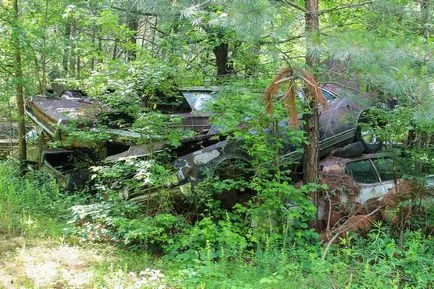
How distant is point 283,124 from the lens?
5926 mm

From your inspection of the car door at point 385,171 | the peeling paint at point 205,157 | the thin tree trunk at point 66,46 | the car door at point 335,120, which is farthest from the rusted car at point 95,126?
the car door at point 385,171

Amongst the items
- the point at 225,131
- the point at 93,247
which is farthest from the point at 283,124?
the point at 93,247

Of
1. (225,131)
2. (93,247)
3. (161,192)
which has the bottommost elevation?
(93,247)

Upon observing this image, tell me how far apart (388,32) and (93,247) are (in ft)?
15.5

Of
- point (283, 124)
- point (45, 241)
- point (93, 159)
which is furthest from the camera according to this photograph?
point (93, 159)

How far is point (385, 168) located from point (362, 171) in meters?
0.43

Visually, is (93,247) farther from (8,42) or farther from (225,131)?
(8,42)

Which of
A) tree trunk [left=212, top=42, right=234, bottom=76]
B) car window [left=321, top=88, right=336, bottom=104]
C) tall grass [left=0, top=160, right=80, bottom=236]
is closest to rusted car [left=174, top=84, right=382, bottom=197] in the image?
car window [left=321, top=88, right=336, bottom=104]

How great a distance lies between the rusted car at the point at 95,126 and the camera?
6.12 metres

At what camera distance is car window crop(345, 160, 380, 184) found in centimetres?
671

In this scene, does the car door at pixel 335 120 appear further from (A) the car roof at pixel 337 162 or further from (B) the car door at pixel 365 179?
(B) the car door at pixel 365 179

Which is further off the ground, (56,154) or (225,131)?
(225,131)

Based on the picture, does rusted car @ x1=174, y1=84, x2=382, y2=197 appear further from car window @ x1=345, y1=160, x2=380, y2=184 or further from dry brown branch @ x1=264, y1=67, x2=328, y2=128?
dry brown branch @ x1=264, y1=67, x2=328, y2=128

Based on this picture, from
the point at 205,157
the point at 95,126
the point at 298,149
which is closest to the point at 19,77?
the point at 95,126
